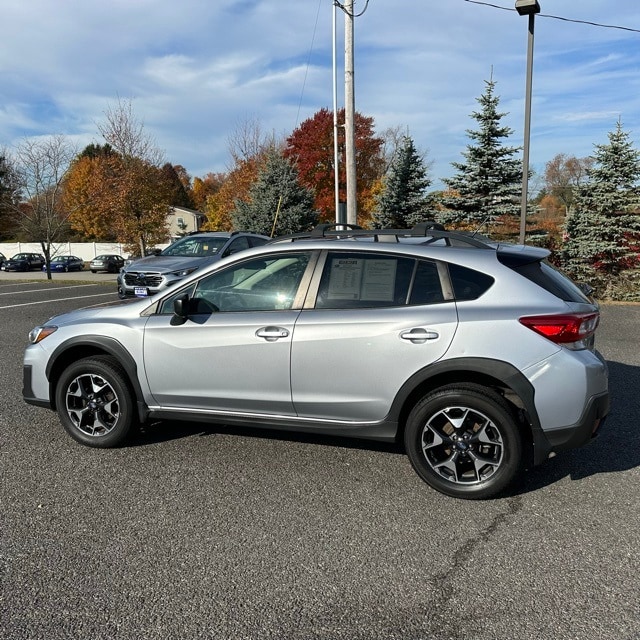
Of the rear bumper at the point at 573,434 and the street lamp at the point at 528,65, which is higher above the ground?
the street lamp at the point at 528,65

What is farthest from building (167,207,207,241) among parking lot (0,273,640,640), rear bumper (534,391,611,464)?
rear bumper (534,391,611,464)

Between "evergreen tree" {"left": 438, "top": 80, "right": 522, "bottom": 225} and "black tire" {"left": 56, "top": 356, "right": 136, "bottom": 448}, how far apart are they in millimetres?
14996

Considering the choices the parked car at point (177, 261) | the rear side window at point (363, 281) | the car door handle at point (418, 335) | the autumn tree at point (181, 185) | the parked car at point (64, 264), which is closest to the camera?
the car door handle at point (418, 335)

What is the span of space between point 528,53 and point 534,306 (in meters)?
10.7

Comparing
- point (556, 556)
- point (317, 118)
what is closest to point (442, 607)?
point (556, 556)

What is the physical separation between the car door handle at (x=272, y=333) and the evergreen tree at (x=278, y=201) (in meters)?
20.4

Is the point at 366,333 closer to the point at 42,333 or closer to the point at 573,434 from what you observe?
the point at 573,434

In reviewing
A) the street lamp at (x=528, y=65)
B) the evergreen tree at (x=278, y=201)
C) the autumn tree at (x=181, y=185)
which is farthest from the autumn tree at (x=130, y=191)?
the autumn tree at (x=181, y=185)

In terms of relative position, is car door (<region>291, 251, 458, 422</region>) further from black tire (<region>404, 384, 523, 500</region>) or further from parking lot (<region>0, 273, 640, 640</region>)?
parking lot (<region>0, 273, 640, 640</region>)

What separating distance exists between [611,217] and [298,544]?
15.2 meters

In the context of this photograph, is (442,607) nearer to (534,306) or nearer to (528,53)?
(534,306)

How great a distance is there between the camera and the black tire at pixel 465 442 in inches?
130

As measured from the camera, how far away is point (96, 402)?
425cm

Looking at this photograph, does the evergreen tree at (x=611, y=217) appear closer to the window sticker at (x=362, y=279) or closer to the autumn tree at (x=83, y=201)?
the window sticker at (x=362, y=279)
